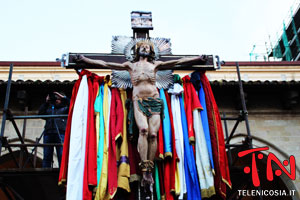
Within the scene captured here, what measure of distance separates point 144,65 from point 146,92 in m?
0.50

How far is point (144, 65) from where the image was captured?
637 cm

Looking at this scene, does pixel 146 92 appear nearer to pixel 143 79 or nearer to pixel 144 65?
pixel 143 79

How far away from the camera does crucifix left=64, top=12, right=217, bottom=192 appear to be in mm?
5738

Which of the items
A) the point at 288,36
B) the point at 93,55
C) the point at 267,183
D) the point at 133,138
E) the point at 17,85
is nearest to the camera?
the point at 133,138

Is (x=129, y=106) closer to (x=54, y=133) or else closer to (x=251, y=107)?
→ (x=54, y=133)

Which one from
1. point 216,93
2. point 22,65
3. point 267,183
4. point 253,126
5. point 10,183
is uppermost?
point 22,65

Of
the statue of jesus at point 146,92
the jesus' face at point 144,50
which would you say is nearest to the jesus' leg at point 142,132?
the statue of jesus at point 146,92

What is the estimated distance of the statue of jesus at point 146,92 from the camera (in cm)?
566

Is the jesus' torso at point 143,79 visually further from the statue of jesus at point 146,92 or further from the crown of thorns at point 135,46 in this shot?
the crown of thorns at point 135,46

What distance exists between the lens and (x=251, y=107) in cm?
→ 1008

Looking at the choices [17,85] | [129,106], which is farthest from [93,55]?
[17,85]

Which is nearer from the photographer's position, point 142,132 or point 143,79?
point 142,132

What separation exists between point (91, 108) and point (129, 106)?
0.60m

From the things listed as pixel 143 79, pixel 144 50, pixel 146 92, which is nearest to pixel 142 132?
pixel 146 92
